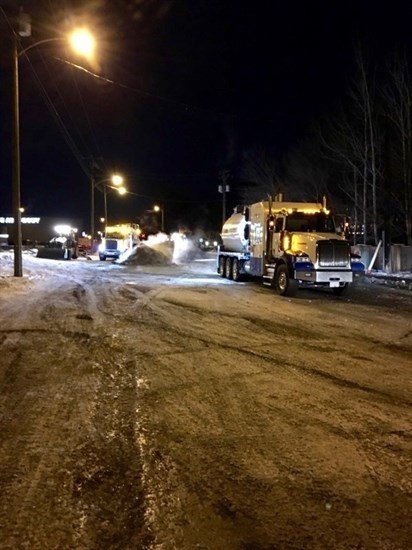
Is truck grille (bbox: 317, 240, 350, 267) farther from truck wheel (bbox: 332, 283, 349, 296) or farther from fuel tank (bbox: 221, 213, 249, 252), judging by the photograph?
fuel tank (bbox: 221, 213, 249, 252)

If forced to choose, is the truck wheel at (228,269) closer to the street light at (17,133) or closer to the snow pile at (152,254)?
the street light at (17,133)

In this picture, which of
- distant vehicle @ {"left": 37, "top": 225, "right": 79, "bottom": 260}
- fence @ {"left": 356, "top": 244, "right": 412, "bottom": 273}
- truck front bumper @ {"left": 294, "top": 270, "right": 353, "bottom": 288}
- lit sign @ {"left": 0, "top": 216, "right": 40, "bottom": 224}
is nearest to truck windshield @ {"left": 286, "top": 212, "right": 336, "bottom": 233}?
truck front bumper @ {"left": 294, "top": 270, "right": 353, "bottom": 288}

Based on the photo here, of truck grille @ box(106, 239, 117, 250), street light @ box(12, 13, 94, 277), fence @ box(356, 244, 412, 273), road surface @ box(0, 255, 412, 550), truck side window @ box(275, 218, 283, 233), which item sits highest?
street light @ box(12, 13, 94, 277)

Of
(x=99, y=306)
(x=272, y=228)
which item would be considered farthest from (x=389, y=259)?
(x=99, y=306)

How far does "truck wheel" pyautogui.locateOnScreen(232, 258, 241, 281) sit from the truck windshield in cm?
498

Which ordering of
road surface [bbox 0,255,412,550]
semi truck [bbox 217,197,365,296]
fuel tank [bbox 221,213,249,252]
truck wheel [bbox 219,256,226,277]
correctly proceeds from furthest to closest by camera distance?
truck wheel [bbox 219,256,226,277]
fuel tank [bbox 221,213,249,252]
semi truck [bbox 217,197,365,296]
road surface [bbox 0,255,412,550]

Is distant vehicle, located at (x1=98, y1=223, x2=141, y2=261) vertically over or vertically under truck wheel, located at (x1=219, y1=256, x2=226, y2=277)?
over

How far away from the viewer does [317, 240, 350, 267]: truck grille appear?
19688 millimetres

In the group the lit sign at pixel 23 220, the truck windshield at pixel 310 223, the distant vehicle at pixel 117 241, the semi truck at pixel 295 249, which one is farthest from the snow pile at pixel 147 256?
the lit sign at pixel 23 220

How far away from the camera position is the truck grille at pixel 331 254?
19.7m

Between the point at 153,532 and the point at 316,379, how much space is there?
4553 millimetres

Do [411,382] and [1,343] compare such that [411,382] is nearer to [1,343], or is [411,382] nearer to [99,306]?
[1,343]

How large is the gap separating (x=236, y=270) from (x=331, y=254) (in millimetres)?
6858

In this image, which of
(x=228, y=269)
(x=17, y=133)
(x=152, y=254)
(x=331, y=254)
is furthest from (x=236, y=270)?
(x=152, y=254)
